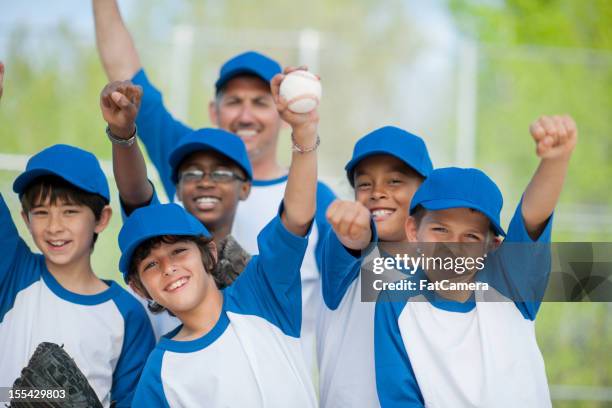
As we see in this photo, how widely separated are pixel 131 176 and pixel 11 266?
0.56 metres

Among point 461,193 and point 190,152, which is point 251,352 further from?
point 190,152

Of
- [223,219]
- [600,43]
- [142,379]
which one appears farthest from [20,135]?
[600,43]

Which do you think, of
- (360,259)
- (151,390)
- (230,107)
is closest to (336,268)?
(360,259)

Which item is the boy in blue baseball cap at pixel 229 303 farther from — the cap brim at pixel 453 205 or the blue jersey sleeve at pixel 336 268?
the cap brim at pixel 453 205

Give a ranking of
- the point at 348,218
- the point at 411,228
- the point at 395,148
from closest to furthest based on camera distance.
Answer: the point at 348,218 → the point at 411,228 → the point at 395,148

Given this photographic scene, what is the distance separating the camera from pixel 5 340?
3082 millimetres

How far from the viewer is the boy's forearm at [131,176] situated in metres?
3.22

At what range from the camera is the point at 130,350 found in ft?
10.6

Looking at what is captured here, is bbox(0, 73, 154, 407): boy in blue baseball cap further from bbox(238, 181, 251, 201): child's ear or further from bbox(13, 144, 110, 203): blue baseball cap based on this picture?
bbox(238, 181, 251, 201): child's ear

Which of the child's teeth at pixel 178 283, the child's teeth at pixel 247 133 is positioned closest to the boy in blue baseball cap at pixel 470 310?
the child's teeth at pixel 178 283

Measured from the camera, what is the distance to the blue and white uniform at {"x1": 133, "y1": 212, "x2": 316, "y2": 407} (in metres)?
2.89

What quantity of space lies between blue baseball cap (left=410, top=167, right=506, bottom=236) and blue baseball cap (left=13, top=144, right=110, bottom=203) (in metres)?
1.27

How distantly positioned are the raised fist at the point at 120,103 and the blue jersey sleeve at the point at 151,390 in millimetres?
873

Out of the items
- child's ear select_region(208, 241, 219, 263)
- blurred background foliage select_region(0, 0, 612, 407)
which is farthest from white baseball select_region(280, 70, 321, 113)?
blurred background foliage select_region(0, 0, 612, 407)
